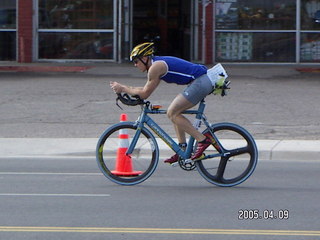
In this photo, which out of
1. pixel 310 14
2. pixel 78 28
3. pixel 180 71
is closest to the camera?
pixel 180 71

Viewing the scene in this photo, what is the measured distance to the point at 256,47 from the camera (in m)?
26.1

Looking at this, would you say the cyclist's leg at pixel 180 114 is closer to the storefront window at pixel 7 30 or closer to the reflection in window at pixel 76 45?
the reflection in window at pixel 76 45

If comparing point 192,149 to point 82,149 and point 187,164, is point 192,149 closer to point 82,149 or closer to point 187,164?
point 187,164

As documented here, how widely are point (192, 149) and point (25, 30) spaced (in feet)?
57.2

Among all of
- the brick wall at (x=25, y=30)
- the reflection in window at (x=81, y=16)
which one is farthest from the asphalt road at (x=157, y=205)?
the reflection in window at (x=81, y=16)

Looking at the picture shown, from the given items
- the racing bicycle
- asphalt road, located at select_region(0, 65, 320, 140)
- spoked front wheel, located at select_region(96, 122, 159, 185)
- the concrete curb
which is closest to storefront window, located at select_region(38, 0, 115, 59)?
asphalt road, located at select_region(0, 65, 320, 140)

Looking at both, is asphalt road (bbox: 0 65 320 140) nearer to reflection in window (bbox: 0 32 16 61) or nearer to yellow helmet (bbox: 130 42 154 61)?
reflection in window (bbox: 0 32 16 61)

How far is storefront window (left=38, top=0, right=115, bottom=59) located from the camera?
86.1ft

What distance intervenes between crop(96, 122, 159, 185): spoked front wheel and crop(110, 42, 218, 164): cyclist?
1.53 feet

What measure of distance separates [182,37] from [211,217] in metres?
20.1

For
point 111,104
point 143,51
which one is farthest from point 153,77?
point 111,104

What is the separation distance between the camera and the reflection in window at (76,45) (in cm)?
2630

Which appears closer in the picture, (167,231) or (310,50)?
(167,231)

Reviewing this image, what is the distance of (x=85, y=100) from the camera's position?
60.7 ft
